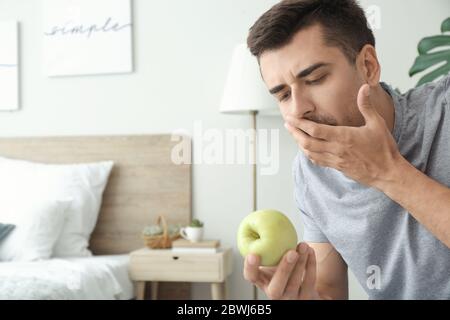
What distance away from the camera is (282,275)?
894mm

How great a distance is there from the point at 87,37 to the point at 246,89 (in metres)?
1.09

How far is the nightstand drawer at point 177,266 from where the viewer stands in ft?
8.21

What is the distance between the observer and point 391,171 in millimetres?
862

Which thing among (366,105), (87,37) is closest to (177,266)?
(87,37)

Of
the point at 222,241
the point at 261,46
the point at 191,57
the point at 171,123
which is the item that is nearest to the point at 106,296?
the point at 222,241

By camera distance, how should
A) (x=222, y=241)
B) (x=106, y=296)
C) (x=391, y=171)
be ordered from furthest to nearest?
(x=222, y=241)
(x=106, y=296)
(x=391, y=171)

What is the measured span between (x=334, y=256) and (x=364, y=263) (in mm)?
115

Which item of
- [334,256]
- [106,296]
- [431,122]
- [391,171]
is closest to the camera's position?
[391,171]

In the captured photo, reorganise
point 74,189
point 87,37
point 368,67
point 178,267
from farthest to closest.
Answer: point 87,37, point 74,189, point 178,267, point 368,67

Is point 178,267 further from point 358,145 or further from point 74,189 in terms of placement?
point 358,145

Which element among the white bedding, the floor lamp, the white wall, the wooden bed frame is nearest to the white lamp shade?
the floor lamp

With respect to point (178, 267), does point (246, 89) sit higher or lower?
higher

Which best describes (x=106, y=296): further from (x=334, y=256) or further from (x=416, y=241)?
(x=416, y=241)

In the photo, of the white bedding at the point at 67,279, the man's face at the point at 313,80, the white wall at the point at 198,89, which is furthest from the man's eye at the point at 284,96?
the white wall at the point at 198,89
